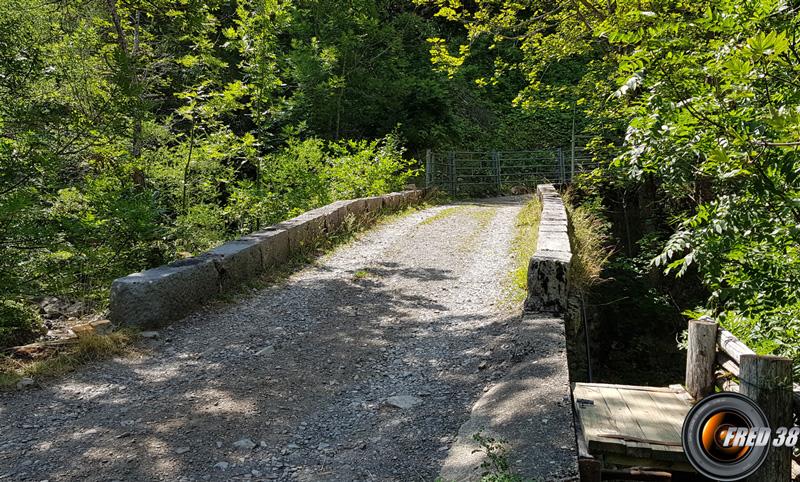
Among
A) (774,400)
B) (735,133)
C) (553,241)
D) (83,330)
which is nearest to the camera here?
(735,133)

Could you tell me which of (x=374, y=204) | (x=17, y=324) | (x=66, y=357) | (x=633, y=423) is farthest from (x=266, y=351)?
(x=374, y=204)

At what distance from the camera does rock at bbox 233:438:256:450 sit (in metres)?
3.18

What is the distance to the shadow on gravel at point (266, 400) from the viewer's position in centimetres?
301

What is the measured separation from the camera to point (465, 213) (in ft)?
42.8

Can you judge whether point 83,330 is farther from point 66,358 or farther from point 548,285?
point 548,285

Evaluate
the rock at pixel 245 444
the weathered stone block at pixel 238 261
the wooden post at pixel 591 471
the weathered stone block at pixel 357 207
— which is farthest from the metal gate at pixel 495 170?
the wooden post at pixel 591 471

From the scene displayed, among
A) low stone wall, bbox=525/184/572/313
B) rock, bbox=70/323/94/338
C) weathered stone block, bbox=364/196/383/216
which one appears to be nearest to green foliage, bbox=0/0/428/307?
rock, bbox=70/323/94/338

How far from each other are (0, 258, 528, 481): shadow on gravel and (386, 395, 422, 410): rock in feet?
0.19

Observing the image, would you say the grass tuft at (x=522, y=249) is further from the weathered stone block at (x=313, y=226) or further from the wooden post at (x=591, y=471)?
the weathered stone block at (x=313, y=226)

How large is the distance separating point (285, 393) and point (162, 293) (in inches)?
69.6

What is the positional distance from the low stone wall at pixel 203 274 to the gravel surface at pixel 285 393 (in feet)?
0.66

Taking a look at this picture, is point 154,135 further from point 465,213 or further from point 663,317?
point 663,317

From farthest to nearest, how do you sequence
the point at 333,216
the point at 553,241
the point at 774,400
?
the point at 333,216 < the point at 553,241 < the point at 774,400

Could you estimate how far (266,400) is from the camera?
376 centimetres
